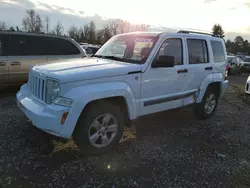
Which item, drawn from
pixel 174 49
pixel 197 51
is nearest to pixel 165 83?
Result: pixel 174 49

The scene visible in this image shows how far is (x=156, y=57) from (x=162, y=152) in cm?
162

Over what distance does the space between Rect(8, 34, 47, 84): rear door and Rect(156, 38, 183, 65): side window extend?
4212mm

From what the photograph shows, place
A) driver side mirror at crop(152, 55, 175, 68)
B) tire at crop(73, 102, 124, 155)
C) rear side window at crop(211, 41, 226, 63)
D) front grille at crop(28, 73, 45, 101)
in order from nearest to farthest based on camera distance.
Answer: tire at crop(73, 102, 124, 155)
front grille at crop(28, 73, 45, 101)
driver side mirror at crop(152, 55, 175, 68)
rear side window at crop(211, 41, 226, 63)

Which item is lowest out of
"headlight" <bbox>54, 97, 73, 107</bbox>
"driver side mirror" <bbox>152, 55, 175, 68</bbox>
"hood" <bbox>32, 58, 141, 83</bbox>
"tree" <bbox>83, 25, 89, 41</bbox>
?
"headlight" <bbox>54, 97, 73, 107</bbox>

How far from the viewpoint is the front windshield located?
404cm

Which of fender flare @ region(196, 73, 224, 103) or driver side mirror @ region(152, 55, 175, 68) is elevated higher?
driver side mirror @ region(152, 55, 175, 68)

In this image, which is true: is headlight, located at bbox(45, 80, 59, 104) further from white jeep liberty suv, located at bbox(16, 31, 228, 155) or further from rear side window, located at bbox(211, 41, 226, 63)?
rear side window, located at bbox(211, 41, 226, 63)

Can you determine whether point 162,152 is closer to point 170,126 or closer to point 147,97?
point 147,97

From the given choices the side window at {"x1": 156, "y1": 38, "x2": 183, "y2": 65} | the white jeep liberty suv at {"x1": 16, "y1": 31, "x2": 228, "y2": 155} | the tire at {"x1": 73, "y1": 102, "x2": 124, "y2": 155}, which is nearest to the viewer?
the white jeep liberty suv at {"x1": 16, "y1": 31, "x2": 228, "y2": 155}

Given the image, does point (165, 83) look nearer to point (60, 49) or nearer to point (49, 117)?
point (49, 117)

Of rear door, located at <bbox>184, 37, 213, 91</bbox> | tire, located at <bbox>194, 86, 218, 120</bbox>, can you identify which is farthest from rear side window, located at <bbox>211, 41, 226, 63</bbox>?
tire, located at <bbox>194, 86, 218, 120</bbox>

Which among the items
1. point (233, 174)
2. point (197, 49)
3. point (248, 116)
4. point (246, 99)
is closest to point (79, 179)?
point (233, 174)

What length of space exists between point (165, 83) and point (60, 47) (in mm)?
4413

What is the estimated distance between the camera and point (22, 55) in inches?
265
